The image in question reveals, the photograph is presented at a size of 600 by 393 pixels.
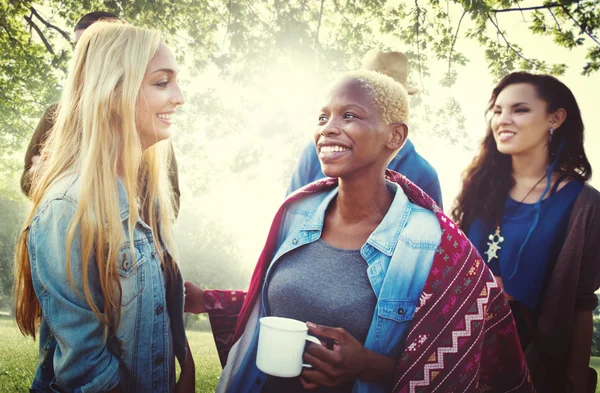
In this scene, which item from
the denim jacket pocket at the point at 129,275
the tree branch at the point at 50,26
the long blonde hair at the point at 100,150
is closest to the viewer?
the long blonde hair at the point at 100,150

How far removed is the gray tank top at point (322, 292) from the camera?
1.95 metres

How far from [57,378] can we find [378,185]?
6.26ft

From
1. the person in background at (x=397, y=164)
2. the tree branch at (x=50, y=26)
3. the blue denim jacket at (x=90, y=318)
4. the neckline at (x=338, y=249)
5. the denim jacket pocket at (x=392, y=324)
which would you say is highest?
the tree branch at (x=50, y=26)

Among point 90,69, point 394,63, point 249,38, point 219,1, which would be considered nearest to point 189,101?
point 219,1

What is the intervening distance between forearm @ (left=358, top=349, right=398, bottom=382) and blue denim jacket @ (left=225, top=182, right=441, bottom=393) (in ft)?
0.13

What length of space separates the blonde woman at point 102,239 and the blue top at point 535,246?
2457 millimetres

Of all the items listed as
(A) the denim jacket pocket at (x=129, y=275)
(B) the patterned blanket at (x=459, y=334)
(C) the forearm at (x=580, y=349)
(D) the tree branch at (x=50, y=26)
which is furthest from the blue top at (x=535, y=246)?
(D) the tree branch at (x=50, y=26)

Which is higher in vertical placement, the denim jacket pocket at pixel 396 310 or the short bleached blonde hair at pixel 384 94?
the short bleached blonde hair at pixel 384 94

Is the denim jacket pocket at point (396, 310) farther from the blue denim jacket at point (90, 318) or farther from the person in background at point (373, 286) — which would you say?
the blue denim jacket at point (90, 318)

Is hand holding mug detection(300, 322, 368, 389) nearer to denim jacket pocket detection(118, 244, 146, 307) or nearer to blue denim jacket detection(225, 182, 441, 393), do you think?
blue denim jacket detection(225, 182, 441, 393)

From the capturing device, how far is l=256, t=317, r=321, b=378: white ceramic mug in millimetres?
1589

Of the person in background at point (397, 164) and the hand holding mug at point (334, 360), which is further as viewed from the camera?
the person in background at point (397, 164)

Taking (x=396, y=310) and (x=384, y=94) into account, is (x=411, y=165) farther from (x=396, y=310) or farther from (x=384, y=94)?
(x=396, y=310)

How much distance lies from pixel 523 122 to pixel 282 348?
2708mm
